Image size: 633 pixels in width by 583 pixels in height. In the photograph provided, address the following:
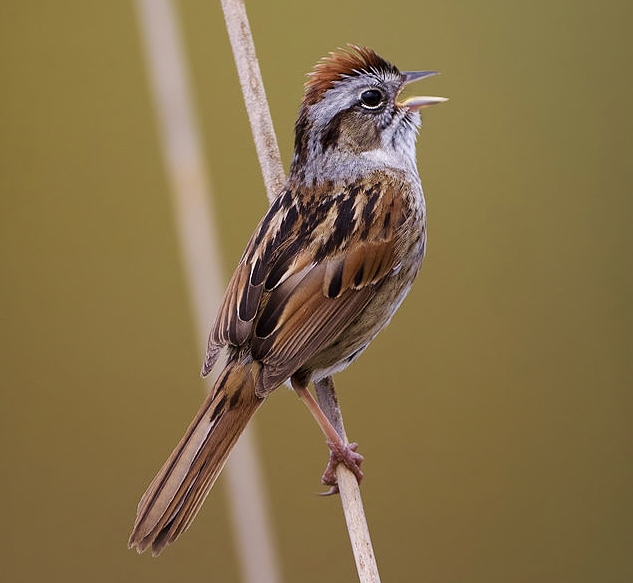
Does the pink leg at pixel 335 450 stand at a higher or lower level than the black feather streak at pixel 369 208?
lower

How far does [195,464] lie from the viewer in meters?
2.79

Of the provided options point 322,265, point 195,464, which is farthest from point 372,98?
point 195,464

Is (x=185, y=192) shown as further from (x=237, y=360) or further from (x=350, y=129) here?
(x=350, y=129)

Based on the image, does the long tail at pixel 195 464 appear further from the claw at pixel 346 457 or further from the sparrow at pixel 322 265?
the claw at pixel 346 457

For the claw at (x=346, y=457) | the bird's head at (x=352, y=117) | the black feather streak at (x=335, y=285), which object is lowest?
the claw at (x=346, y=457)

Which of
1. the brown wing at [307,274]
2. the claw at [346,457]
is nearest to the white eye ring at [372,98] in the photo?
the brown wing at [307,274]

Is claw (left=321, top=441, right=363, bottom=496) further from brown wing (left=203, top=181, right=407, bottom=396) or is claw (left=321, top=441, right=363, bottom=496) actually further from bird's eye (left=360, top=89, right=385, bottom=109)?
bird's eye (left=360, top=89, right=385, bottom=109)

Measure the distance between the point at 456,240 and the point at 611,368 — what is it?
778mm

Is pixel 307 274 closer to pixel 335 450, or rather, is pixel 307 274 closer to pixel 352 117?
pixel 335 450

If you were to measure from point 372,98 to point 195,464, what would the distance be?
122 cm

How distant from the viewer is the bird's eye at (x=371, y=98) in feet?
11.3

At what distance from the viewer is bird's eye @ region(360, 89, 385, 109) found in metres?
3.46

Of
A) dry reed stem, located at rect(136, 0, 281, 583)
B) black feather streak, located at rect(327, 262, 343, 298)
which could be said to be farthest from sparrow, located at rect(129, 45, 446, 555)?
dry reed stem, located at rect(136, 0, 281, 583)

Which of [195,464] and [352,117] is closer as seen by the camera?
[195,464]
